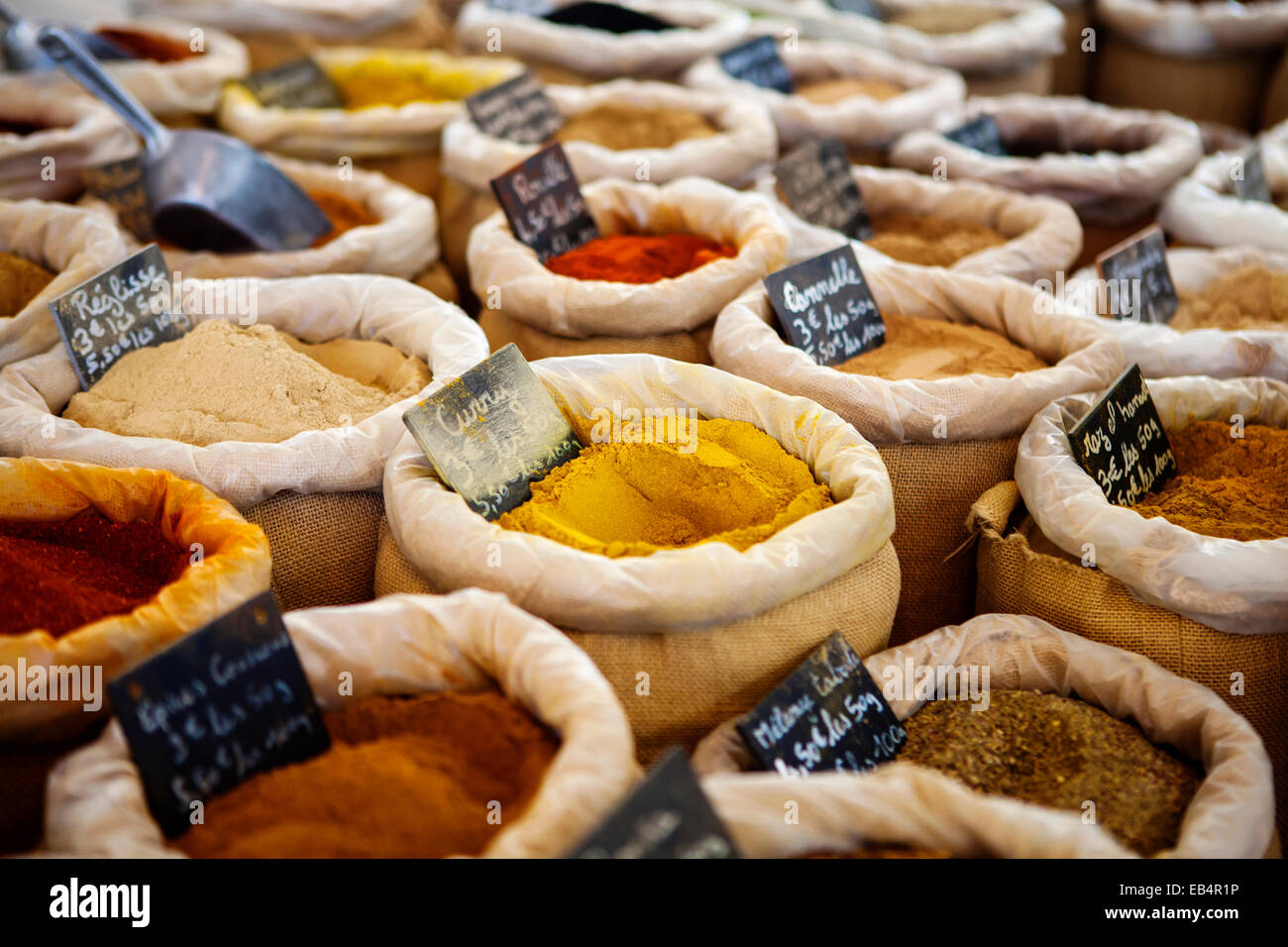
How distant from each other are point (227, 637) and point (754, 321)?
3.08ft

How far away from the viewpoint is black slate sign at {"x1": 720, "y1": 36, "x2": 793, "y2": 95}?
2.87 m

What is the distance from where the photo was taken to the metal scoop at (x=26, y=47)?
262 centimetres

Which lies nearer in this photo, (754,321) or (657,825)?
(657,825)

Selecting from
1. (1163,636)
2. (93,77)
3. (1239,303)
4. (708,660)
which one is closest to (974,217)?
(1239,303)

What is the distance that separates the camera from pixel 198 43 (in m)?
2.79

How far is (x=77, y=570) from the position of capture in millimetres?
1212

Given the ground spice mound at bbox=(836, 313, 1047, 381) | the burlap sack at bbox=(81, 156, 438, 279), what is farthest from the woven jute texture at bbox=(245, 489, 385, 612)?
the ground spice mound at bbox=(836, 313, 1047, 381)

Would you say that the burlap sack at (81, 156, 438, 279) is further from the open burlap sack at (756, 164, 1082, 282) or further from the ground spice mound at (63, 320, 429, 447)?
the open burlap sack at (756, 164, 1082, 282)

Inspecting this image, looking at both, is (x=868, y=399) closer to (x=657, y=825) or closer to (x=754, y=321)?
(x=754, y=321)

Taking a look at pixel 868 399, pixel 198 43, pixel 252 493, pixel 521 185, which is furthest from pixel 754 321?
pixel 198 43

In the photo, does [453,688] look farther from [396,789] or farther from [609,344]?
[609,344]

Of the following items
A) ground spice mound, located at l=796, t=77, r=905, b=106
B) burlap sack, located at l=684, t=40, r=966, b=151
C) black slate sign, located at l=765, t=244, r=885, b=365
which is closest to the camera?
black slate sign, located at l=765, t=244, r=885, b=365

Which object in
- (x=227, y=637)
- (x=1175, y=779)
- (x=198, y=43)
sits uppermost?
(x=198, y=43)

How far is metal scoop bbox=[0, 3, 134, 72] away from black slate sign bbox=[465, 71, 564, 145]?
1007mm
